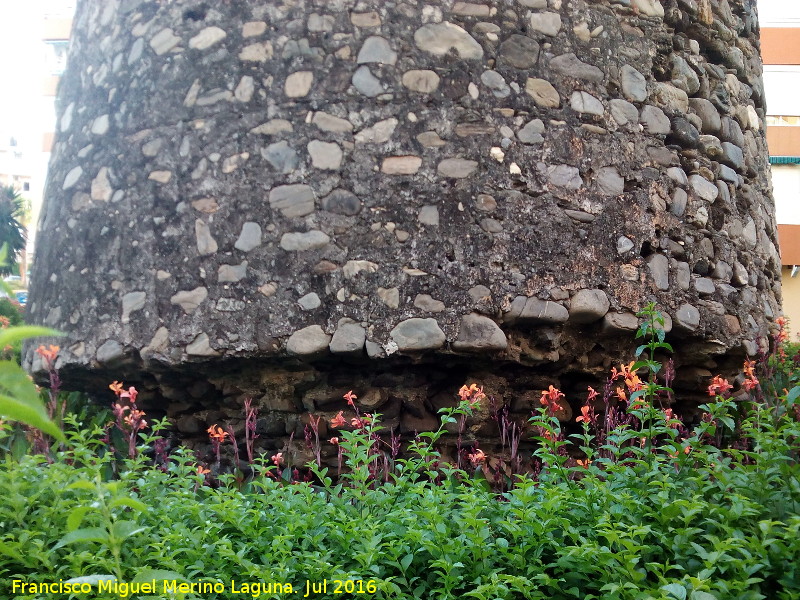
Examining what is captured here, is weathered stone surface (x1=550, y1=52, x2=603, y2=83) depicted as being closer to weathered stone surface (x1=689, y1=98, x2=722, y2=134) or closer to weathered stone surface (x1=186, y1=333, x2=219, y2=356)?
weathered stone surface (x1=689, y1=98, x2=722, y2=134)

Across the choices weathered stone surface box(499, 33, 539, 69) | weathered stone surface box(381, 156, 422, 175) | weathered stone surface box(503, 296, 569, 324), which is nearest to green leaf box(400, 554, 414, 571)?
weathered stone surface box(503, 296, 569, 324)

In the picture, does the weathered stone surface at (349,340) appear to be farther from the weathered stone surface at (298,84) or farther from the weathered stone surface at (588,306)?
the weathered stone surface at (298,84)

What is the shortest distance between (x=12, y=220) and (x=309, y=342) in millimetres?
7609

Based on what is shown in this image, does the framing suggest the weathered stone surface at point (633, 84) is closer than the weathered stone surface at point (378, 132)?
No

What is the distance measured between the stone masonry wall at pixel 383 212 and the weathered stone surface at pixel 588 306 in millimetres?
11

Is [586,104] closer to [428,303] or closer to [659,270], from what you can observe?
[659,270]

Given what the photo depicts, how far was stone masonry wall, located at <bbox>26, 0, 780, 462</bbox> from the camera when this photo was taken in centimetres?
385

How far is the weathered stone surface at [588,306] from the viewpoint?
396 centimetres

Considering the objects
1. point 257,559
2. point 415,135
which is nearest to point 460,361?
point 415,135

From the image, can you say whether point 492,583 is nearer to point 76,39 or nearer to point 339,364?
point 339,364

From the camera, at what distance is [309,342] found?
148 inches

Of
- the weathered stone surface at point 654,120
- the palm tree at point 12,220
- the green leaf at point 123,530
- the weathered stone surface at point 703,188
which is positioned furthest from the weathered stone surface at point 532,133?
the palm tree at point 12,220

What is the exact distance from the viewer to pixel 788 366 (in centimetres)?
550

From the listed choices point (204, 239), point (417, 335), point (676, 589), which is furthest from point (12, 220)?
point (676, 589)
